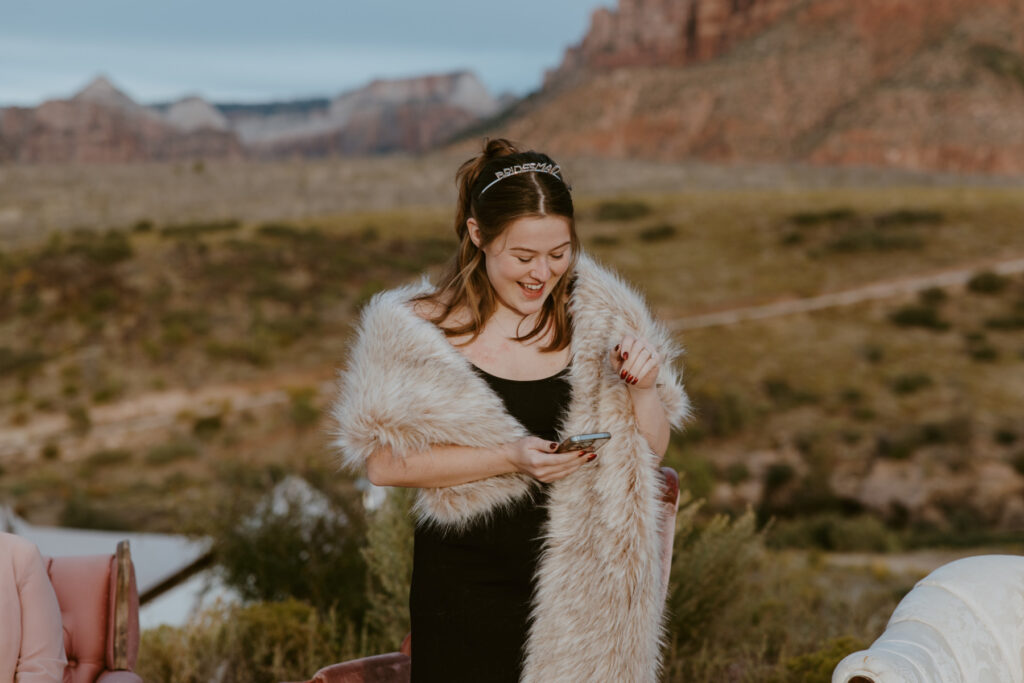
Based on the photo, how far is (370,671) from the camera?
2480 millimetres

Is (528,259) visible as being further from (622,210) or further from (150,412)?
(622,210)

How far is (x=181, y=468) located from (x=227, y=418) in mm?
2011

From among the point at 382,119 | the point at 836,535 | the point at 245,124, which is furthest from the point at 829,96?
the point at 382,119

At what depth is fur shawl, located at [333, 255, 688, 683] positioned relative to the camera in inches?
75.9

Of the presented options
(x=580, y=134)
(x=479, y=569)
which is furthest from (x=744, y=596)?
(x=580, y=134)

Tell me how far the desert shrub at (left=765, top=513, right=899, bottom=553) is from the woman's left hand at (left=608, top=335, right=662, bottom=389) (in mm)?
8834

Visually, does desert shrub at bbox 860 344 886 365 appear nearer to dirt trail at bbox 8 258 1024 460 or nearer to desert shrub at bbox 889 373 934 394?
desert shrub at bbox 889 373 934 394

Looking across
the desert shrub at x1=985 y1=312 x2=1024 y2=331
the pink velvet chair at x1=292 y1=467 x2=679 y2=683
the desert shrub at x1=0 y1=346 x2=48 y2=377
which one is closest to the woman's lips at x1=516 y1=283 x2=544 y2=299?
the pink velvet chair at x1=292 y1=467 x2=679 y2=683

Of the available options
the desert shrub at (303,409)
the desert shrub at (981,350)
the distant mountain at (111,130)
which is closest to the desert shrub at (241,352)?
the desert shrub at (303,409)

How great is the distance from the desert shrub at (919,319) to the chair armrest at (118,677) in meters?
20.3

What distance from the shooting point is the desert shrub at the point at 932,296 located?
21359 millimetres

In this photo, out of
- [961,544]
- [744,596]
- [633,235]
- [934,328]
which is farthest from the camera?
[633,235]

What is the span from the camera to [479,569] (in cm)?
196

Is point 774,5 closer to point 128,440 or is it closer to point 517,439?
point 128,440
